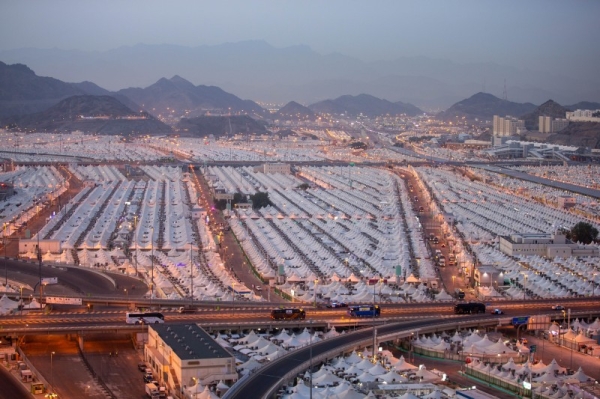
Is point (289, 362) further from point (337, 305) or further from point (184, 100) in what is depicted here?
point (184, 100)

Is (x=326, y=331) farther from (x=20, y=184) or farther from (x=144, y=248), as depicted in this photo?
(x=20, y=184)

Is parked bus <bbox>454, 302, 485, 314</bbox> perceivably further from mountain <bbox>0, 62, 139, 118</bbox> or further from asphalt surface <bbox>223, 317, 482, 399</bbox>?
mountain <bbox>0, 62, 139, 118</bbox>

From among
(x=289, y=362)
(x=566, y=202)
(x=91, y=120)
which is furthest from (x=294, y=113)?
(x=289, y=362)

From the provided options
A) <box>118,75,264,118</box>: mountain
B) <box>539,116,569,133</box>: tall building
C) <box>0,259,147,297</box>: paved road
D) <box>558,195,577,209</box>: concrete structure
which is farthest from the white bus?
<box>118,75,264,118</box>: mountain

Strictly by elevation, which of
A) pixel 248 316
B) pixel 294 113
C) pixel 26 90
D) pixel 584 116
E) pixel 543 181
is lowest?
pixel 543 181

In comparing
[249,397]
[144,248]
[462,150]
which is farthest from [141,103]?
[249,397]

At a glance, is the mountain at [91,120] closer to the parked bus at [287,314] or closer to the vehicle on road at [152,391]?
the parked bus at [287,314]
